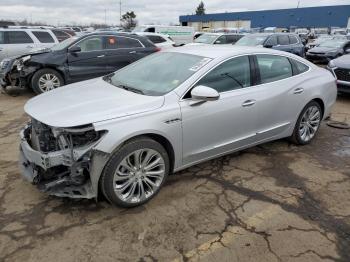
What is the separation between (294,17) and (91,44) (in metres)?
73.5

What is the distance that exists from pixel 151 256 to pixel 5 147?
3430 millimetres

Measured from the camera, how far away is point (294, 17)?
243 ft

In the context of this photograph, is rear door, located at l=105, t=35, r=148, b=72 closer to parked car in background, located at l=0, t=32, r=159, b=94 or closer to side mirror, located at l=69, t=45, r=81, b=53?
parked car in background, located at l=0, t=32, r=159, b=94

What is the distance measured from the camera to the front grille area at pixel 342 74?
8742 mm

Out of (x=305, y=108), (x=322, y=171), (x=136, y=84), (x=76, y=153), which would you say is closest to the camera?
(x=76, y=153)

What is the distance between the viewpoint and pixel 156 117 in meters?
3.51

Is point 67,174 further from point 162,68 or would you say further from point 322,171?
point 322,171

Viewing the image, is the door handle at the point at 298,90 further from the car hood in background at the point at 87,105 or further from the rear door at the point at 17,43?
the rear door at the point at 17,43

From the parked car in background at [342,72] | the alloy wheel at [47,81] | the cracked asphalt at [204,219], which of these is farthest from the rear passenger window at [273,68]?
the alloy wheel at [47,81]

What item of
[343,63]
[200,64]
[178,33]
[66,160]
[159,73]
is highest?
[178,33]

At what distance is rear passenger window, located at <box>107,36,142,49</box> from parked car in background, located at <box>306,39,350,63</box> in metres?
11.0

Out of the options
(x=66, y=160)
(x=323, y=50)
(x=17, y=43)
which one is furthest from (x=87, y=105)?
(x=323, y=50)

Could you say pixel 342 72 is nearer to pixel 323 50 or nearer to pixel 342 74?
pixel 342 74

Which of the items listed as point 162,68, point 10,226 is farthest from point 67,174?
point 162,68
